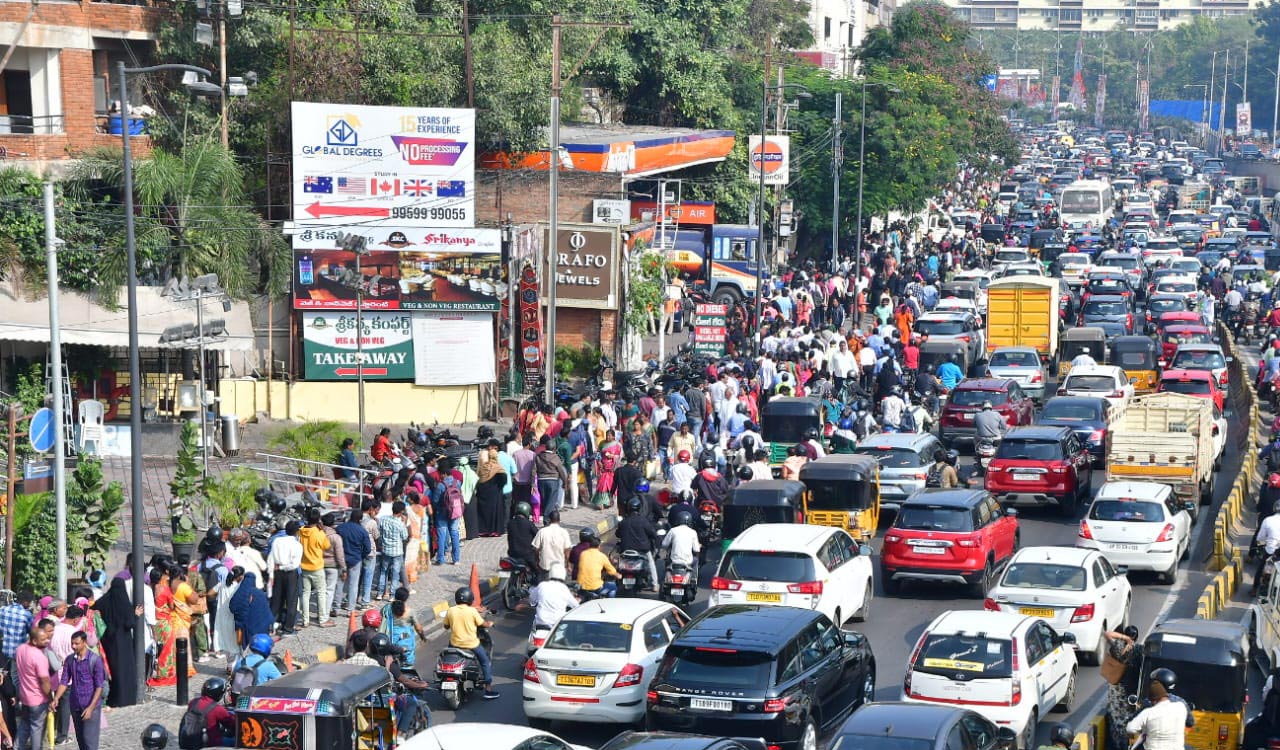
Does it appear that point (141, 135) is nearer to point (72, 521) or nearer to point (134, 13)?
point (134, 13)

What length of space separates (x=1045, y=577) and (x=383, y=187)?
2068 cm

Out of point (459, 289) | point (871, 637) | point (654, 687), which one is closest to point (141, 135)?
point (459, 289)

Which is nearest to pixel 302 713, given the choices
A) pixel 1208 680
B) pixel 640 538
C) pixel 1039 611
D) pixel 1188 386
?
pixel 1208 680

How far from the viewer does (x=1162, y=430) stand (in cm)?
3039

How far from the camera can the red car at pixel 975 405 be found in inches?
1318

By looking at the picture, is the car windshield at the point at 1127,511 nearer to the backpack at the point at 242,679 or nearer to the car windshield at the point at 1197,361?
the backpack at the point at 242,679

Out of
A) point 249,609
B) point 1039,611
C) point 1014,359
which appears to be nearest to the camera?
point 249,609

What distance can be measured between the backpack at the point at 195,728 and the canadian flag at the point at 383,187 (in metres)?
23.3

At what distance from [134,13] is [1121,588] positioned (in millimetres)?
28829

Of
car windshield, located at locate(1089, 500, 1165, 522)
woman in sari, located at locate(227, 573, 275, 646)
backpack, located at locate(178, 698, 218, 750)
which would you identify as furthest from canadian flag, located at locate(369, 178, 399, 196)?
backpack, located at locate(178, 698, 218, 750)

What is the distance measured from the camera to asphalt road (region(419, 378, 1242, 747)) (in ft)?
59.5

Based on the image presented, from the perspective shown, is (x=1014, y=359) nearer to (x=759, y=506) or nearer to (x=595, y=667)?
(x=759, y=506)

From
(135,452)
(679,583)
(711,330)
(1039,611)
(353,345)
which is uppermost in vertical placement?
(135,452)

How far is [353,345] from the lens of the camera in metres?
37.2
